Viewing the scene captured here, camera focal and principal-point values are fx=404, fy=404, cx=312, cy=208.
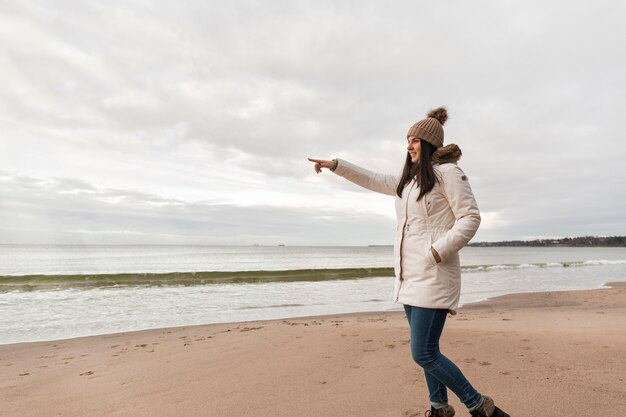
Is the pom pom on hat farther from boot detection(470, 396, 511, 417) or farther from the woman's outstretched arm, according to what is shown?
boot detection(470, 396, 511, 417)

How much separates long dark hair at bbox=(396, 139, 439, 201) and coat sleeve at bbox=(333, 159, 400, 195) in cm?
14

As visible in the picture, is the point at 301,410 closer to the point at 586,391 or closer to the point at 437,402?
the point at 437,402

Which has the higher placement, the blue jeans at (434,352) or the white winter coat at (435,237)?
the white winter coat at (435,237)

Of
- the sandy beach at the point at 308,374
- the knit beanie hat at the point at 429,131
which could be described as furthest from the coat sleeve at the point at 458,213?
the sandy beach at the point at 308,374

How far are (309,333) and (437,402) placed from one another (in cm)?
423

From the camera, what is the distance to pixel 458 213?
7.62 feet

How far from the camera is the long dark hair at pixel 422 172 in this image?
7.91 ft

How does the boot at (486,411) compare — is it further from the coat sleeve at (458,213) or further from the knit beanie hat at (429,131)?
the knit beanie hat at (429,131)

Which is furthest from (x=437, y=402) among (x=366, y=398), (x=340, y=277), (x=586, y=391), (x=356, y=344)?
(x=340, y=277)

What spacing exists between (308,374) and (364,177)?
2333mm

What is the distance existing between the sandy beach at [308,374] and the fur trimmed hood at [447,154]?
194cm

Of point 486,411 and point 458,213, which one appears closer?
point 458,213

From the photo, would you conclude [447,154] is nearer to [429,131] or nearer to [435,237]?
[429,131]

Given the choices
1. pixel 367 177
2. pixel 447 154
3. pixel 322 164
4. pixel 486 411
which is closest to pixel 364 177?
pixel 367 177
